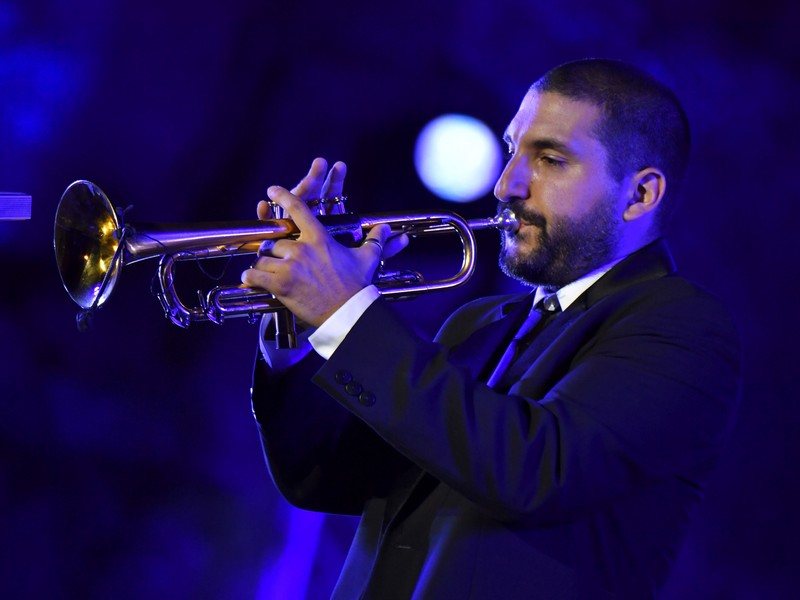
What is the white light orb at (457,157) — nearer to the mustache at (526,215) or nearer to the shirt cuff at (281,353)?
the mustache at (526,215)

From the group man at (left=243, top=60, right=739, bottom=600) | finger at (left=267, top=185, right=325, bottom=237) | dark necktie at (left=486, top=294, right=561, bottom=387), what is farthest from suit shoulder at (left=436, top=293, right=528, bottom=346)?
finger at (left=267, top=185, right=325, bottom=237)

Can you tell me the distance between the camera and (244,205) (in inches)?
125

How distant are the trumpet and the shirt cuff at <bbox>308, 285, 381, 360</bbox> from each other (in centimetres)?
41

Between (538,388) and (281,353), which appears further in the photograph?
(281,353)

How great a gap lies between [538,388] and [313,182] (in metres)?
0.78

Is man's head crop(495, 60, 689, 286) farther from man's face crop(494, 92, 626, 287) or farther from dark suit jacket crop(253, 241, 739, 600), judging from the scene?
dark suit jacket crop(253, 241, 739, 600)

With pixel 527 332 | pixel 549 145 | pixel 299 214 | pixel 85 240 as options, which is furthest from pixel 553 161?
pixel 85 240

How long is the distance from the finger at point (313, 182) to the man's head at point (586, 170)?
0.43m

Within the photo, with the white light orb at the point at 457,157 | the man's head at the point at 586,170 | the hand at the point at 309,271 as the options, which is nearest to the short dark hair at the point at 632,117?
the man's head at the point at 586,170

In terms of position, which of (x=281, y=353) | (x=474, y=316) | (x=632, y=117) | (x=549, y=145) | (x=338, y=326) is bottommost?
(x=281, y=353)

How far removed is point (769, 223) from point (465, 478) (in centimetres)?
200

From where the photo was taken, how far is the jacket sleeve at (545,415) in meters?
1.60

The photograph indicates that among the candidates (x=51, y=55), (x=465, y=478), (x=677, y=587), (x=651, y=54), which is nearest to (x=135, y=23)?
(x=51, y=55)

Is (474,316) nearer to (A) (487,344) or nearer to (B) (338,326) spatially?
(A) (487,344)
